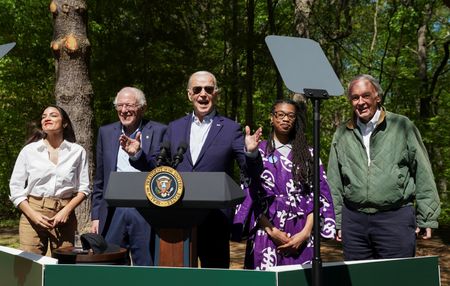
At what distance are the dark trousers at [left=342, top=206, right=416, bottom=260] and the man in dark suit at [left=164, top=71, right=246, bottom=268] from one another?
78 cm

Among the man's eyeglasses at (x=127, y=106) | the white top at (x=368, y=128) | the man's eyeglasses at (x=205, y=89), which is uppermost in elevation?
the man's eyeglasses at (x=205, y=89)

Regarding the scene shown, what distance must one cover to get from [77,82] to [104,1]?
7.41 m

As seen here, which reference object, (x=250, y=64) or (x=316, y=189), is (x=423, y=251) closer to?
(x=316, y=189)

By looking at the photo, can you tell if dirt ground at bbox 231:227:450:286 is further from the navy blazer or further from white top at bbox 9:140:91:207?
the navy blazer

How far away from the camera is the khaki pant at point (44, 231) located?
4.04 metres

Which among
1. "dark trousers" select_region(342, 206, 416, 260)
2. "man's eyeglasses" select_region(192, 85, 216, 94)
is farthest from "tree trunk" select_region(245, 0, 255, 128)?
"dark trousers" select_region(342, 206, 416, 260)

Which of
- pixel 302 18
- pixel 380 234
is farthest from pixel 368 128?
pixel 302 18

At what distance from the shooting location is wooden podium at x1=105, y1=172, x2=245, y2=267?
9.29 ft

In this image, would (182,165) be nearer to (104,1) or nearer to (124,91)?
(124,91)

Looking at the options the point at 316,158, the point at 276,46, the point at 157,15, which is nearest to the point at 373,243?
the point at 316,158

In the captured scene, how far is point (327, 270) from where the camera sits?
273cm

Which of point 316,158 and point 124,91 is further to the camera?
point 124,91

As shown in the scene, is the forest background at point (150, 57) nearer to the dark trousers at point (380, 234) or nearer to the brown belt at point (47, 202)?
the brown belt at point (47, 202)

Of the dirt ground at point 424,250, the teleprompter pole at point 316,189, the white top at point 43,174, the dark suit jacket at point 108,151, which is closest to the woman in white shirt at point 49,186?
the white top at point 43,174
